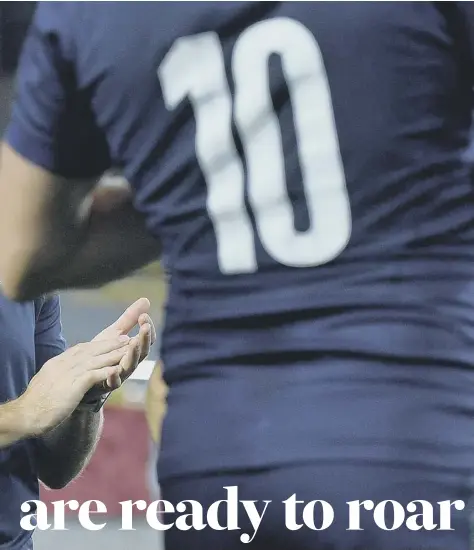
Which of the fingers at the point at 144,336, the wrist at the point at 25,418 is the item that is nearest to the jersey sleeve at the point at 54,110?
the fingers at the point at 144,336

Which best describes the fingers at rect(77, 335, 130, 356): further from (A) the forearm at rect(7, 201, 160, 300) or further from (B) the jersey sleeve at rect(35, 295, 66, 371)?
(B) the jersey sleeve at rect(35, 295, 66, 371)

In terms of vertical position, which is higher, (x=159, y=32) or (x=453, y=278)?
(x=159, y=32)

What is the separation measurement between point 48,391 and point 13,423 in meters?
0.06

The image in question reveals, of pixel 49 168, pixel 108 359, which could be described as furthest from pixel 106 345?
pixel 49 168

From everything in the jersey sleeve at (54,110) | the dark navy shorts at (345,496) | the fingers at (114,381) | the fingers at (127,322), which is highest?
the jersey sleeve at (54,110)

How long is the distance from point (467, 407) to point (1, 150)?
14.5 inches

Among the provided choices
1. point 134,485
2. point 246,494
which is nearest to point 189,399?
point 246,494

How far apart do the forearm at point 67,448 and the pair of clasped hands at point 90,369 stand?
0.09 m

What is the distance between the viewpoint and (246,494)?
20.8 inches

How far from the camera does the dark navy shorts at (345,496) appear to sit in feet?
1.68

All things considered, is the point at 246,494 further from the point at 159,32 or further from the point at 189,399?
the point at 159,32

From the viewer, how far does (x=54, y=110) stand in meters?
0.59

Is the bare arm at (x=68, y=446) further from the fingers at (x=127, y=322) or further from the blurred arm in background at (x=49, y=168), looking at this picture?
the blurred arm in background at (x=49, y=168)

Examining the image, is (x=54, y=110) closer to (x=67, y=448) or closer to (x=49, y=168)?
(x=49, y=168)
